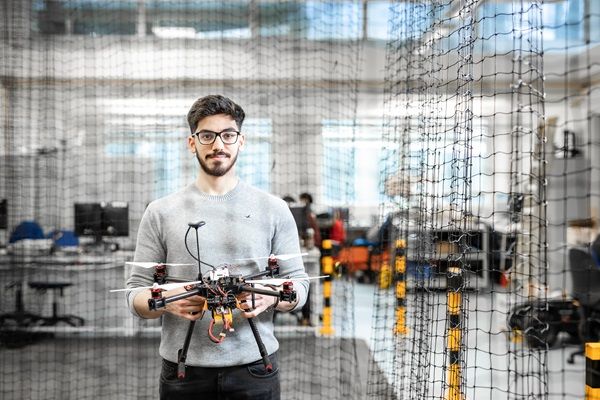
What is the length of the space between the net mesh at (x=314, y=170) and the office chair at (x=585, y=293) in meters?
0.03

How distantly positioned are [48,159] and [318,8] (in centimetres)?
382

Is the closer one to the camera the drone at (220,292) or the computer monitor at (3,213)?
the drone at (220,292)

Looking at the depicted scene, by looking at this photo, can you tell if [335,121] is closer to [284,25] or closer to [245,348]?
[284,25]

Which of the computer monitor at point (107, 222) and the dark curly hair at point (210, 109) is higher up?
the dark curly hair at point (210, 109)

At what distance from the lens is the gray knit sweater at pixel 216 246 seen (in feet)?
4.92

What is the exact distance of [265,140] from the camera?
7.47 m

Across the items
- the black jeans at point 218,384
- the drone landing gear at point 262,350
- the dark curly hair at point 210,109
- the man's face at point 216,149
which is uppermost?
the dark curly hair at point 210,109

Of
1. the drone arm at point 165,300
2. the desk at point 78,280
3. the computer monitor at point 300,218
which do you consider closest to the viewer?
the drone arm at point 165,300

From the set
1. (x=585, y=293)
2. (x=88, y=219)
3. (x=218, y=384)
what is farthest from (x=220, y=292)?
(x=88, y=219)

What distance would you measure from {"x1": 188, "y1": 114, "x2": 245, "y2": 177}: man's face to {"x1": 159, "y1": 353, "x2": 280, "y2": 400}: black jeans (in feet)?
1.68

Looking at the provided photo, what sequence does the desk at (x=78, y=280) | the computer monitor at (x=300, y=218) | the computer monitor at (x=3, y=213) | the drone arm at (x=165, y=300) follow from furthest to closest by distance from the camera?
the computer monitor at (x=300, y=218)
the desk at (x=78, y=280)
the computer monitor at (x=3, y=213)
the drone arm at (x=165, y=300)

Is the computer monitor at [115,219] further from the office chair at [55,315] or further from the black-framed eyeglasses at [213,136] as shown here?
the black-framed eyeglasses at [213,136]

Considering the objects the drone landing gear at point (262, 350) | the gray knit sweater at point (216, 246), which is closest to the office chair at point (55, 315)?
the gray knit sweater at point (216, 246)

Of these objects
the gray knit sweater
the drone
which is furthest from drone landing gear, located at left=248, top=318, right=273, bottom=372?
the gray knit sweater
